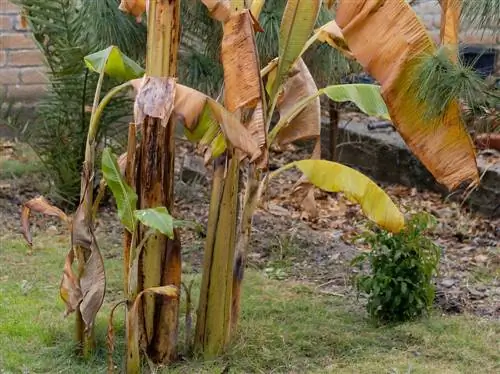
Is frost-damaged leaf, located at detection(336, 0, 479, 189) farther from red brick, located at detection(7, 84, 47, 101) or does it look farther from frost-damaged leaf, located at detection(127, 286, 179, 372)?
red brick, located at detection(7, 84, 47, 101)

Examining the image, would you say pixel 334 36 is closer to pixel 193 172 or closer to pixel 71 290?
pixel 71 290

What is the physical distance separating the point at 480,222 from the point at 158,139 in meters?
3.94

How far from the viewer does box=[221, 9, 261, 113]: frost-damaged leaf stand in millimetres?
4199

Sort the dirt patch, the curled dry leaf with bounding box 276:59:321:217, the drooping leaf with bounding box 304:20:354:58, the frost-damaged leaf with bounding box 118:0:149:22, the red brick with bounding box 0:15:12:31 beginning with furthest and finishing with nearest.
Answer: the red brick with bounding box 0:15:12:31 < the dirt patch < the curled dry leaf with bounding box 276:59:321:217 < the frost-damaged leaf with bounding box 118:0:149:22 < the drooping leaf with bounding box 304:20:354:58

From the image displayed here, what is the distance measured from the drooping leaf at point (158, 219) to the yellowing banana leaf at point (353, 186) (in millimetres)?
738

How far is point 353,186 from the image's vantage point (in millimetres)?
4707

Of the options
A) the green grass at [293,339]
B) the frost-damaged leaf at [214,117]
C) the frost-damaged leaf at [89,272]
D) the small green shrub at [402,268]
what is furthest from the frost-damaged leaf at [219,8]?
the green grass at [293,339]

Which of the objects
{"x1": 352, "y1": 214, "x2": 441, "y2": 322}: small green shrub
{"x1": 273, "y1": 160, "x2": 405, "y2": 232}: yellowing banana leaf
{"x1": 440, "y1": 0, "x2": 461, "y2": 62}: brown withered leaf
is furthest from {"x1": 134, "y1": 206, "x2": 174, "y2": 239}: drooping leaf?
{"x1": 440, "y1": 0, "x2": 461, "y2": 62}: brown withered leaf

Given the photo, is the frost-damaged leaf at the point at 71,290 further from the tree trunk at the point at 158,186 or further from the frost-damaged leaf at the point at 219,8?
the frost-damaged leaf at the point at 219,8

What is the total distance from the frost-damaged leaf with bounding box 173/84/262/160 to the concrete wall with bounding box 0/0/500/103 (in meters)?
5.73

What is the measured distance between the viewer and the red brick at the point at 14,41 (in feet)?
31.6

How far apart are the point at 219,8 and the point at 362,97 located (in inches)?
35.0

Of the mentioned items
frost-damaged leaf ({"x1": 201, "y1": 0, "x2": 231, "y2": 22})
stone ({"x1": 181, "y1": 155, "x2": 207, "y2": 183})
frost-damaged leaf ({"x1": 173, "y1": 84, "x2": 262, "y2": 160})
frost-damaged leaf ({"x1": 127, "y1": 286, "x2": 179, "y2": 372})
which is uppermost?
frost-damaged leaf ({"x1": 201, "y1": 0, "x2": 231, "y2": 22})

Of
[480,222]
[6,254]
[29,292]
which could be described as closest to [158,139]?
[29,292]
